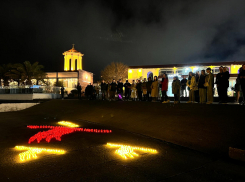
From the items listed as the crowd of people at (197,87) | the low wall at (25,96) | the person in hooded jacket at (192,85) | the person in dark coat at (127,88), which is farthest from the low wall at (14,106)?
the person in hooded jacket at (192,85)

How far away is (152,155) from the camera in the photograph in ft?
17.2

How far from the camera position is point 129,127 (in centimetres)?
907

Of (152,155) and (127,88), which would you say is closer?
(152,155)

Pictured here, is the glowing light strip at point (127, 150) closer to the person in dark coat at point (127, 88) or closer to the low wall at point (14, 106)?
the person in dark coat at point (127, 88)

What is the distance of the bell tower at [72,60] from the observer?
6425 cm

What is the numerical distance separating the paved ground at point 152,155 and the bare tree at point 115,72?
46467 mm

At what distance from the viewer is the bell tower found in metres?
64.2

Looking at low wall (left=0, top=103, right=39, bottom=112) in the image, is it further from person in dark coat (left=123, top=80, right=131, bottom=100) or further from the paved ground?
the paved ground

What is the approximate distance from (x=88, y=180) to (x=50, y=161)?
4.76 feet

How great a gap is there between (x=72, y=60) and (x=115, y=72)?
52.9 ft

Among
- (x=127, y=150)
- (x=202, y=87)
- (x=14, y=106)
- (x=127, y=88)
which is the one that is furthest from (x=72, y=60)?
(x=127, y=150)

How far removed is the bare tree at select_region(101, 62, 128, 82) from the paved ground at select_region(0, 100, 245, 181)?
4647 cm

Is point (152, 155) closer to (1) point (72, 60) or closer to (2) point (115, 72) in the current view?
(2) point (115, 72)

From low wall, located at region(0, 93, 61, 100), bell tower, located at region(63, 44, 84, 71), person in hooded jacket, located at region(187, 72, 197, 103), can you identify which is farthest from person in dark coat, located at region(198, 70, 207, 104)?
bell tower, located at region(63, 44, 84, 71)
